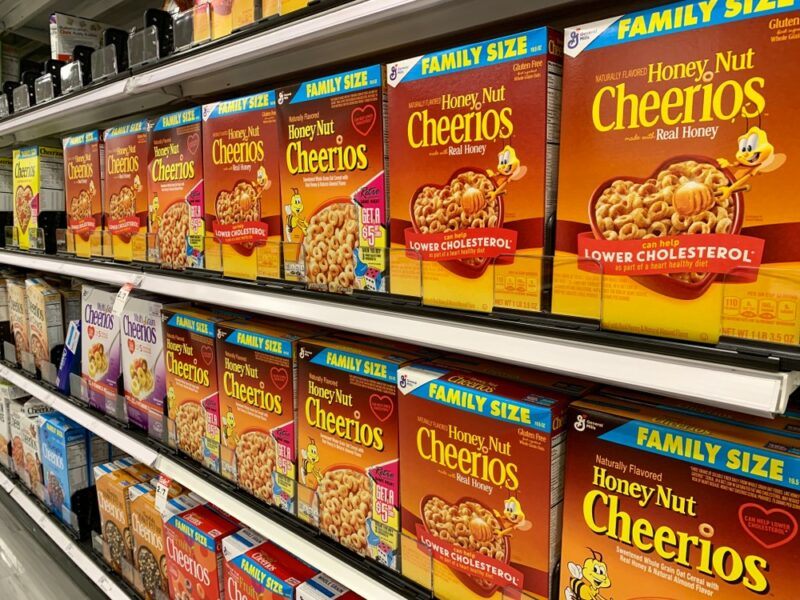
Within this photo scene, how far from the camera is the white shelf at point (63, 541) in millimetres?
1994

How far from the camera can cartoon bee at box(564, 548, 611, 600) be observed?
840mm

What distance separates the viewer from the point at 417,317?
1.02m

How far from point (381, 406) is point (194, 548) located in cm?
87

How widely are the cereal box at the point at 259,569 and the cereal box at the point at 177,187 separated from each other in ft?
2.56

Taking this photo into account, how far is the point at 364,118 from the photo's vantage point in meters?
1.12

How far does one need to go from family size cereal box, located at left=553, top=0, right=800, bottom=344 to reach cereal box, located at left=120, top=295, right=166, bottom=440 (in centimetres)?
143

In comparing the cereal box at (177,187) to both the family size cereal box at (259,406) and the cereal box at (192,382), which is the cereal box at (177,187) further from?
the family size cereal box at (259,406)

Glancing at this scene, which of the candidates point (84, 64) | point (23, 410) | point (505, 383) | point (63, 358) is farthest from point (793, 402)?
point (23, 410)

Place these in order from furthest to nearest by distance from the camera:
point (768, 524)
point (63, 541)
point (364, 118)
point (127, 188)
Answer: point (63, 541) → point (127, 188) → point (364, 118) → point (768, 524)

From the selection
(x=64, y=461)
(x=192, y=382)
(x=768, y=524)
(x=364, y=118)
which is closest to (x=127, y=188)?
(x=192, y=382)

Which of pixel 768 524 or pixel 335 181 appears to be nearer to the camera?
pixel 768 524

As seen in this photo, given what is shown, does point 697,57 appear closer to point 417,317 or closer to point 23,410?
point 417,317

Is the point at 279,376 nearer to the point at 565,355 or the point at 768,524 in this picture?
the point at 565,355

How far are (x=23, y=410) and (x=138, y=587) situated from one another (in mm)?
1252
